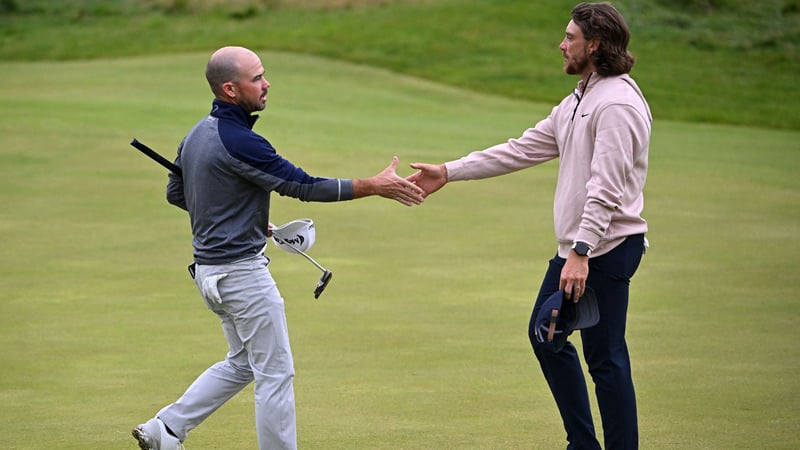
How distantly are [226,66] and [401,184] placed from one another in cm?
94

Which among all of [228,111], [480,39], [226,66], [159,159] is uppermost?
[480,39]

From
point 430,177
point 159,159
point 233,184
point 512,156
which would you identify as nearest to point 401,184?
point 430,177

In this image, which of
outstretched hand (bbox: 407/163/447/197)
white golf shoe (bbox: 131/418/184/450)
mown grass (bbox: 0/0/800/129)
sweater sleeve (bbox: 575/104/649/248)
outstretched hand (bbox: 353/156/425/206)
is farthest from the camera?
mown grass (bbox: 0/0/800/129)

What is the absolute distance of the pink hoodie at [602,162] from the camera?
514 centimetres

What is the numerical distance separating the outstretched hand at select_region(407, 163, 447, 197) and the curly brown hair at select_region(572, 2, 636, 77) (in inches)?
44.1

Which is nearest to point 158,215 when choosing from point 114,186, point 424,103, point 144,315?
point 114,186

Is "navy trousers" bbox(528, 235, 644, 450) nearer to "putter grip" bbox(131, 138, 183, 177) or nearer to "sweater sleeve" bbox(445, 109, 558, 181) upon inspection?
"sweater sleeve" bbox(445, 109, 558, 181)

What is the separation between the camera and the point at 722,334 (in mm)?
8805

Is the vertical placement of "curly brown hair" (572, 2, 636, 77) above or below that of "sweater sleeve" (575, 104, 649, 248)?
above

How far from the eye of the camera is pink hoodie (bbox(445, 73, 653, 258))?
514cm

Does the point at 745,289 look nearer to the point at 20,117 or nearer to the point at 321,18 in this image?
the point at 20,117

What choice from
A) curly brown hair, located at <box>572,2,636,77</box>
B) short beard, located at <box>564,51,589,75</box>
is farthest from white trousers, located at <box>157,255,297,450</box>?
curly brown hair, located at <box>572,2,636,77</box>

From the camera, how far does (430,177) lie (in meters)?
6.20

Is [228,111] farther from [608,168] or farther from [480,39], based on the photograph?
[480,39]
